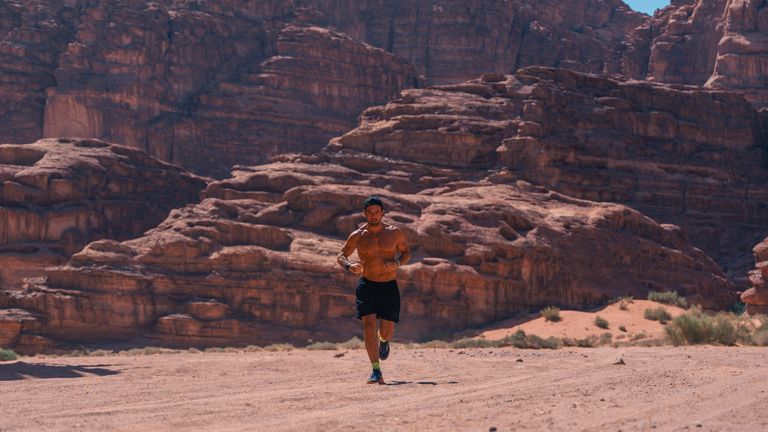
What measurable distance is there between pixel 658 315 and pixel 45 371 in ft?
67.3

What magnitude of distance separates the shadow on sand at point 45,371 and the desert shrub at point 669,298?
22.3m

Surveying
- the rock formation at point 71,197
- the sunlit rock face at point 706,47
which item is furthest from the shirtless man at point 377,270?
the sunlit rock face at point 706,47

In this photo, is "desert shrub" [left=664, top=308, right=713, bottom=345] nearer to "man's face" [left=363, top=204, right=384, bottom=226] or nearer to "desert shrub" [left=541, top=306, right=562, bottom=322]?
"man's face" [left=363, top=204, right=384, bottom=226]

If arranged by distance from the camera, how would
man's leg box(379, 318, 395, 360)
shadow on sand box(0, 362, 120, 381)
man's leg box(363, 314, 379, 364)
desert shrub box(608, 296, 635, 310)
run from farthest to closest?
desert shrub box(608, 296, 635, 310)
shadow on sand box(0, 362, 120, 381)
man's leg box(379, 318, 395, 360)
man's leg box(363, 314, 379, 364)

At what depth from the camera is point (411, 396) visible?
984 centimetres

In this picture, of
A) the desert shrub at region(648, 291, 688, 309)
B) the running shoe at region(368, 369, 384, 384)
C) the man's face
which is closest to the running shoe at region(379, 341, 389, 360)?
the running shoe at region(368, 369, 384, 384)

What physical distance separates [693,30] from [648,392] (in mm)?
82978

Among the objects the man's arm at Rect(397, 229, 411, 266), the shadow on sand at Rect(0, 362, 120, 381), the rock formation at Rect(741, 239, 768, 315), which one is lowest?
the rock formation at Rect(741, 239, 768, 315)

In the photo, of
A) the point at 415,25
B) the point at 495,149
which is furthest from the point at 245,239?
the point at 415,25

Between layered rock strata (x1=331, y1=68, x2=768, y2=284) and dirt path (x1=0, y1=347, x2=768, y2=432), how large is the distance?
107 ft

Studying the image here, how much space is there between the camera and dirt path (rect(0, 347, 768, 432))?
8250mm

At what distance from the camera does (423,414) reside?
8.63 m

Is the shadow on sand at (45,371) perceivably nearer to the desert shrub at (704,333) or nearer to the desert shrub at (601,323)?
the desert shrub at (704,333)

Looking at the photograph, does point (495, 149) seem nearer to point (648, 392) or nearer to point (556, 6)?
point (648, 392)
